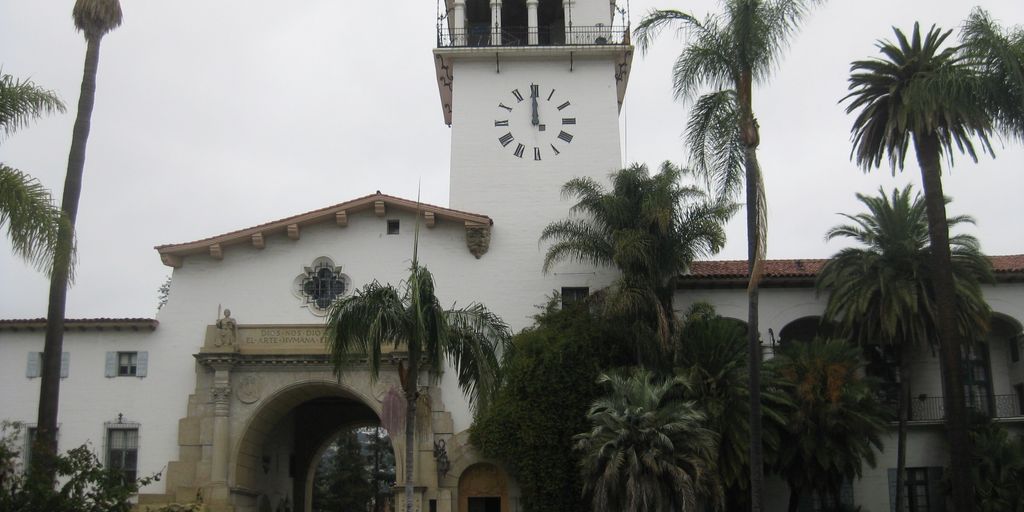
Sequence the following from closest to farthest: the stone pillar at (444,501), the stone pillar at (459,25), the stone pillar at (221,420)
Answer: the stone pillar at (444,501), the stone pillar at (221,420), the stone pillar at (459,25)

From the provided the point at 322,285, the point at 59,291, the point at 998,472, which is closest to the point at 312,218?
the point at 322,285

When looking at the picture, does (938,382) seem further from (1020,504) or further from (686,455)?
(686,455)

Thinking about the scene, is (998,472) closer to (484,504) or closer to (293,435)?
(484,504)

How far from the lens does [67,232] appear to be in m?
16.5

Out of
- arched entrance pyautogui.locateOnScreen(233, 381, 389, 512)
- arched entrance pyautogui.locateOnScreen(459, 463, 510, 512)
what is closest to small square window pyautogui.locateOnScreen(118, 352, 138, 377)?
arched entrance pyautogui.locateOnScreen(233, 381, 389, 512)

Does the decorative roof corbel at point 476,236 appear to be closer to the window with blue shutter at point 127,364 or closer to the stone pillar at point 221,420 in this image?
the stone pillar at point 221,420

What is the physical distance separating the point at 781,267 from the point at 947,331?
7.24 m

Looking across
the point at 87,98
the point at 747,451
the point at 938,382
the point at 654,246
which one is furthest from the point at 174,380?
the point at 938,382

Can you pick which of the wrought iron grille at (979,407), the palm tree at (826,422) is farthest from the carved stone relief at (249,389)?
the wrought iron grille at (979,407)

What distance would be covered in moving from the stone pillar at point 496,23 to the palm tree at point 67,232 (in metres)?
15.0

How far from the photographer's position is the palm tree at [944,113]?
2498cm

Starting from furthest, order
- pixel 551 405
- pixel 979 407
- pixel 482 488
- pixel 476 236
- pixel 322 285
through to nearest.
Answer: pixel 476 236 → pixel 322 285 → pixel 979 407 → pixel 482 488 → pixel 551 405

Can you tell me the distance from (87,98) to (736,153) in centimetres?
1375

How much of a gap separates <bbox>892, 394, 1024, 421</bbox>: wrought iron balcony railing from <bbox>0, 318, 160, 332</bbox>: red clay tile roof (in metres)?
22.3
